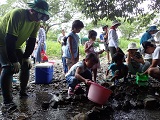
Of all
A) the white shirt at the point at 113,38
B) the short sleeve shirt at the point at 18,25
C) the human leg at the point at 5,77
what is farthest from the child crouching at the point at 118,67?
the human leg at the point at 5,77

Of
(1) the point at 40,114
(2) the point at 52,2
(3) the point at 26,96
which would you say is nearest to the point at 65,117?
(1) the point at 40,114

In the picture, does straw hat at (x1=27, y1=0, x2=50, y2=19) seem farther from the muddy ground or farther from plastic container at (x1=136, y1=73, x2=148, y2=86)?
plastic container at (x1=136, y1=73, x2=148, y2=86)

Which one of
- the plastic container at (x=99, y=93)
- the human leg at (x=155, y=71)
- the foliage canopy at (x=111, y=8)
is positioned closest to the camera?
the plastic container at (x=99, y=93)

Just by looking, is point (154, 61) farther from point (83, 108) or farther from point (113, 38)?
point (113, 38)

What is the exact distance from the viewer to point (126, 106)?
3.15 m

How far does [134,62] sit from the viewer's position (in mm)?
4816

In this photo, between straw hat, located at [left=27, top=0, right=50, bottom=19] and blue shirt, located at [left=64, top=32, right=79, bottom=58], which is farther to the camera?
blue shirt, located at [left=64, top=32, right=79, bottom=58]

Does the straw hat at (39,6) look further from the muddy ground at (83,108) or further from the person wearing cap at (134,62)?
the person wearing cap at (134,62)

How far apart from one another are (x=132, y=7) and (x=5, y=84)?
13.7 ft

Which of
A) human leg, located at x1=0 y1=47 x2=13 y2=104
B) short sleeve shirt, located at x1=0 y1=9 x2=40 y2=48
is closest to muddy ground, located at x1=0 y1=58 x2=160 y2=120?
human leg, located at x1=0 y1=47 x2=13 y2=104

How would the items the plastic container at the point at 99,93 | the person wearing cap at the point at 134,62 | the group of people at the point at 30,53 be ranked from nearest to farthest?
the plastic container at the point at 99,93
the group of people at the point at 30,53
the person wearing cap at the point at 134,62

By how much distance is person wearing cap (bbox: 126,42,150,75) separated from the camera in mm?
4766

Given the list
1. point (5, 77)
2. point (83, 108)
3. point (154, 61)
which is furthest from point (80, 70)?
point (154, 61)

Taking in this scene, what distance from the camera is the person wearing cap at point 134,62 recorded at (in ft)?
15.6
